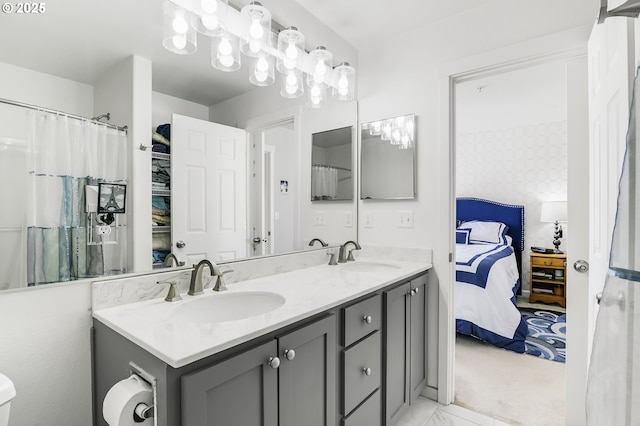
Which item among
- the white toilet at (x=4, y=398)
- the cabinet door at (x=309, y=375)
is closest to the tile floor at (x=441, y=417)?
the cabinet door at (x=309, y=375)

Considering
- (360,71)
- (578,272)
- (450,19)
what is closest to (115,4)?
(360,71)

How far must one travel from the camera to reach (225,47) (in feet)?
4.99

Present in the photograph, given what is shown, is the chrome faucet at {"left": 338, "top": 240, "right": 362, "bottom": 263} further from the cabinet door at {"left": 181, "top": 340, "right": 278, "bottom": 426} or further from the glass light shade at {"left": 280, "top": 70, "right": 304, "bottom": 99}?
the cabinet door at {"left": 181, "top": 340, "right": 278, "bottom": 426}

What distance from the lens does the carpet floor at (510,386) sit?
1.88m

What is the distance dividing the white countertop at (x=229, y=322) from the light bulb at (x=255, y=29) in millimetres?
1269

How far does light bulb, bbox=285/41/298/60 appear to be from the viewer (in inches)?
72.7

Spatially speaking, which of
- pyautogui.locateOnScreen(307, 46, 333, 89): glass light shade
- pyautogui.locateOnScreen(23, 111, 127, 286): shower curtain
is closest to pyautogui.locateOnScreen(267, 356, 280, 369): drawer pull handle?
pyautogui.locateOnScreen(23, 111, 127, 286): shower curtain

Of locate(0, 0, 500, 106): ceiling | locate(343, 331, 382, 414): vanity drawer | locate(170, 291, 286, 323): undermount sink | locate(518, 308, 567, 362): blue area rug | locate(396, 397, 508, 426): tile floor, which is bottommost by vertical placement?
locate(396, 397, 508, 426): tile floor

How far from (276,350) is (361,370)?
61cm

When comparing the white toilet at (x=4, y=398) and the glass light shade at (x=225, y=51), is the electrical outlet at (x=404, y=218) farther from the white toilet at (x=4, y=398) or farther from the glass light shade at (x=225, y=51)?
the white toilet at (x=4, y=398)

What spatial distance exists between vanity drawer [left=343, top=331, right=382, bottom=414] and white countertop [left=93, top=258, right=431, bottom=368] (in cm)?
25

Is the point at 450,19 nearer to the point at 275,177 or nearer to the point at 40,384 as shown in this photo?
the point at 275,177

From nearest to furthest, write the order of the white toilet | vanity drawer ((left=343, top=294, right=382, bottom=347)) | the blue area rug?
the white toilet, vanity drawer ((left=343, top=294, right=382, bottom=347)), the blue area rug

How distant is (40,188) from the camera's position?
0.98m
